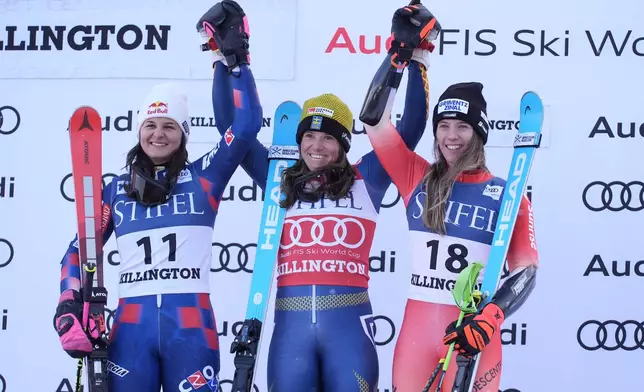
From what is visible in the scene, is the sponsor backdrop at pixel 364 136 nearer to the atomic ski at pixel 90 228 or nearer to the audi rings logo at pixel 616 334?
the audi rings logo at pixel 616 334

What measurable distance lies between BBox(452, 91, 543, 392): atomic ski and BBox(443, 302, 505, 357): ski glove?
0.30 feet

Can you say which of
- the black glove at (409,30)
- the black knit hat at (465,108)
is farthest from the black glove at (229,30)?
the black knit hat at (465,108)

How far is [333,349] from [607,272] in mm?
1964

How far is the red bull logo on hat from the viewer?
13.8ft

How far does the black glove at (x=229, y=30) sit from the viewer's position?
4.32 m

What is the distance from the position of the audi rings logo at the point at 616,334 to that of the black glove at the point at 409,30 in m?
1.94

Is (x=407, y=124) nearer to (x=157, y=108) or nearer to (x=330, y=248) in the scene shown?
(x=330, y=248)

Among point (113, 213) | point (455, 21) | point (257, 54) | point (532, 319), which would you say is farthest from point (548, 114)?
point (113, 213)

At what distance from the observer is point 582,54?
529 cm

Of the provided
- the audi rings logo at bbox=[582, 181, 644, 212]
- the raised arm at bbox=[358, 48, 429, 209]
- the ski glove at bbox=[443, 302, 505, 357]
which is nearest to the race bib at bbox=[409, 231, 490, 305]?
the ski glove at bbox=[443, 302, 505, 357]

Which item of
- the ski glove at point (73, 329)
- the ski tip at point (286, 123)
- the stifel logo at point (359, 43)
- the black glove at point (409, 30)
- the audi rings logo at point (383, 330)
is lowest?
the audi rings logo at point (383, 330)

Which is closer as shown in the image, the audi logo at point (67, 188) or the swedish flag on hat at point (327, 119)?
the swedish flag on hat at point (327, 119)

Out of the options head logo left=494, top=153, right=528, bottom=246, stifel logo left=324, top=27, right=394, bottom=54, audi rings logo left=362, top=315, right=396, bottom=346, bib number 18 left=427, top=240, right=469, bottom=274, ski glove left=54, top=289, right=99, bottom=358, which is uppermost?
stifel logo left=324, top=27, right=394, bottom=54

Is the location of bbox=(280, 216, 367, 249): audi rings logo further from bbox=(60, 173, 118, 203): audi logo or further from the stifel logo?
bbox=(60, 173, 118, 203): audi logo
